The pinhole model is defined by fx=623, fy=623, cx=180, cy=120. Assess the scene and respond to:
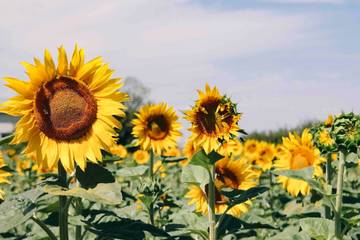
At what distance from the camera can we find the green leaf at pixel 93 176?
2.54 m

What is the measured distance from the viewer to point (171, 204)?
15.7ft

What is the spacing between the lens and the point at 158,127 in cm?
646

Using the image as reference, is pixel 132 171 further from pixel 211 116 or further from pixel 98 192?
pixel 98 192

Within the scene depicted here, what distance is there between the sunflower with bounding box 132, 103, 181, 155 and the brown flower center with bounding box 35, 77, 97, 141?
343 centimetres

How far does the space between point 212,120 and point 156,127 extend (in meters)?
3.02

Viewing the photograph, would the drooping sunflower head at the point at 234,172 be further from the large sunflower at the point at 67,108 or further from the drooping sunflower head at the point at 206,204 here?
the large sunflower at the point at 67,108

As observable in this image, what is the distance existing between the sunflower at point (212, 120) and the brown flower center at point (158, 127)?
290cm

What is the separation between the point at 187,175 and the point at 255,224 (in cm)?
52

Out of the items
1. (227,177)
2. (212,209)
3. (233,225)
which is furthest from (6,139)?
(227,177)

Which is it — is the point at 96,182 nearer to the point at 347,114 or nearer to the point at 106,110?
the point at 106,110

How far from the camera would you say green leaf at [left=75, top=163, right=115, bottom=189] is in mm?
2535

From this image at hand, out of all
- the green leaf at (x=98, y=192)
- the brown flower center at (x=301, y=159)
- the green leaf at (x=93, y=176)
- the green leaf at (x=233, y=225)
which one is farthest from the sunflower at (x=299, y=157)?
the green leaf at (x=98, y=192)

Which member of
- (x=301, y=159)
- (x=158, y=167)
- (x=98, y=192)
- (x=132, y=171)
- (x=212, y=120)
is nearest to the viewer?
(x=98, y=192)

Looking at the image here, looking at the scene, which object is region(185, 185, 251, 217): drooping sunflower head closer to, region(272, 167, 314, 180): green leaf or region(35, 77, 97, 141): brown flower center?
region(272, 167, 314, 180): green leaf
